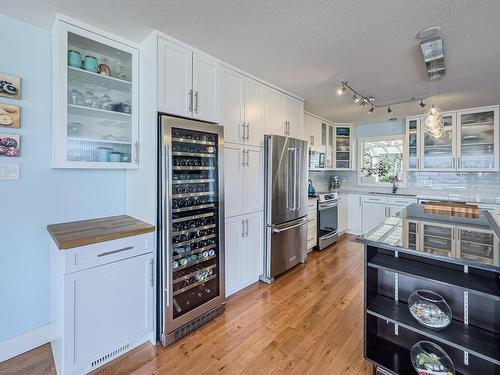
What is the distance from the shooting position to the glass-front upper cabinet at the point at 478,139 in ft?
12.9

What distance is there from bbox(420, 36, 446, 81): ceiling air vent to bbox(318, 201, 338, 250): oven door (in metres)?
2.36

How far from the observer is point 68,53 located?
1.88 metres

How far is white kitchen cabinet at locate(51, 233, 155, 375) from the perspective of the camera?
155 centimetres

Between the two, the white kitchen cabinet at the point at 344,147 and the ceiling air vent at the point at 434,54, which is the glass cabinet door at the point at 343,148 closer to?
the white kitchen cabinet at the point at 344,147

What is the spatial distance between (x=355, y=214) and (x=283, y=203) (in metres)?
2.76

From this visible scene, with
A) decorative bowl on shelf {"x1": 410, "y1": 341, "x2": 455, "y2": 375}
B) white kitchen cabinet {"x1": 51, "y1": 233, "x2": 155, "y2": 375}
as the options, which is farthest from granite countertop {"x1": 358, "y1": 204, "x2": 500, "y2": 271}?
white kitchen cabinet {"x1": 51, "y1": 233, "x2": 155, "y2": 375}

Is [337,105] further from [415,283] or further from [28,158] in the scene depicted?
[28,158]

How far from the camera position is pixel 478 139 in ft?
13.3

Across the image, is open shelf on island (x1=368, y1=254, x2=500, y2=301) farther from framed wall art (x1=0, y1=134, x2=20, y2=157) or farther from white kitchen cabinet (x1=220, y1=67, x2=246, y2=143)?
framed wall art (x1=0, y1=134, x2=20, y2=157)

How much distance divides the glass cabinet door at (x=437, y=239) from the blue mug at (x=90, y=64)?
8.74ft

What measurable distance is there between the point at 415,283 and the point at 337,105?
120 inches

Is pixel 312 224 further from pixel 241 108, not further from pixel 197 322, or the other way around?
pixel 197 322

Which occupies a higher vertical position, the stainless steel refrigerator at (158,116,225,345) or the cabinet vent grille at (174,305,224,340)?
the stainless steel refrigerator at (158,116,225,345)

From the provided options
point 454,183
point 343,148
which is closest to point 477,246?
point 454,183
